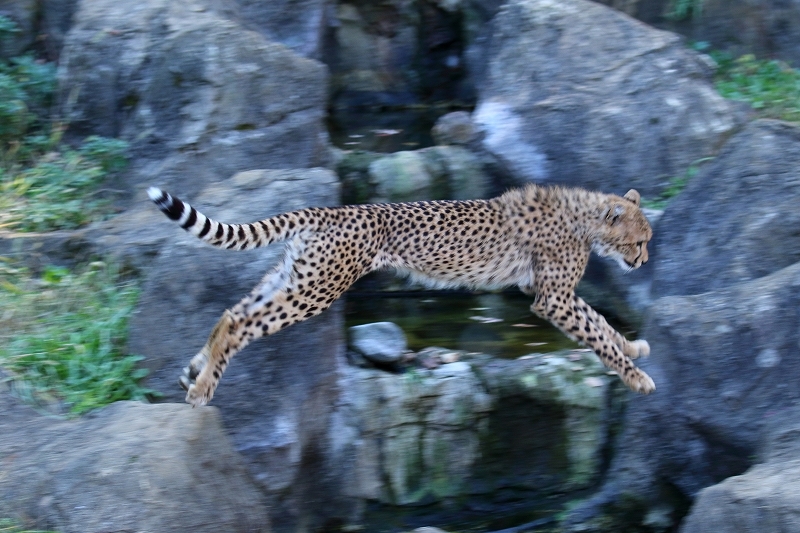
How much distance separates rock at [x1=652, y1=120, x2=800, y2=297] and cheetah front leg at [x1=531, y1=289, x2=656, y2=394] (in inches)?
26.6

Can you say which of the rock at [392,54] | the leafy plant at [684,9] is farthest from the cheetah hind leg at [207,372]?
the leafy plant at [684,9]

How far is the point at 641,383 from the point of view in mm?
5551

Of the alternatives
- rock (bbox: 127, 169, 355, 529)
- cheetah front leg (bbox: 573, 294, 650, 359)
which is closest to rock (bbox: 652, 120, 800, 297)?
cheetah front leg (bbox: 573, 294, 650, 359)

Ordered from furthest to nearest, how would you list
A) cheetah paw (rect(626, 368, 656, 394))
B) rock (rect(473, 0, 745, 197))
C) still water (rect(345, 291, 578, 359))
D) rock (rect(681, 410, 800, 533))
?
1. rock (rect(473, 0, 745, 197))
2. still water (rect(345, 291, 578, 359))
3. cheetah paw (rect(626, 368, 656, 394))
4. rock (rect(681, 410, 800, 533))

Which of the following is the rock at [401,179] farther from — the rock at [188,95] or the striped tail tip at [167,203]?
the striped tail tip at [167,203]

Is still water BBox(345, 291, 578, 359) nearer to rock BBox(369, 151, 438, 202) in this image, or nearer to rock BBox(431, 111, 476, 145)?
rock BBox(369, 151, 438, 202)

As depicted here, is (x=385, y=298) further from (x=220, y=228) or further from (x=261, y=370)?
(x=220, y=228)

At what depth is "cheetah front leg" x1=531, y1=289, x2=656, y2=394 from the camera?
5.59m

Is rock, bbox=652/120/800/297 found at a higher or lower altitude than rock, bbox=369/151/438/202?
higher

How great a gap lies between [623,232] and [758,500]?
9.15 feet

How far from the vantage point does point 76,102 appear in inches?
301

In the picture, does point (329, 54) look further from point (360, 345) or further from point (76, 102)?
point (360, 345)

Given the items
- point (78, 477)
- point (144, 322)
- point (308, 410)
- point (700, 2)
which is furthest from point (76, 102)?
point (700, 2)

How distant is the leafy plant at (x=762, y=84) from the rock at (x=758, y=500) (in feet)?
13.3
